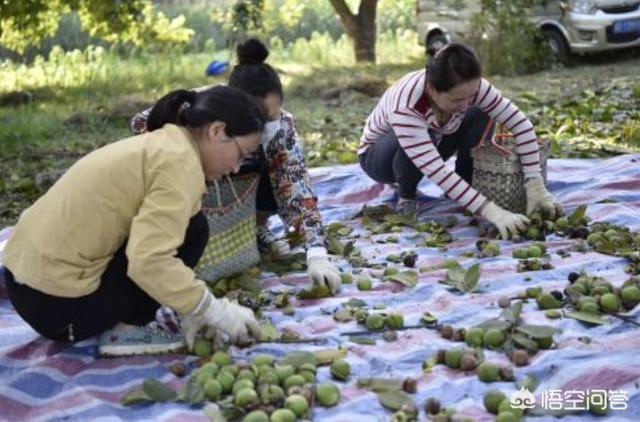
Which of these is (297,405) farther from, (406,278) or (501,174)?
(501,174)

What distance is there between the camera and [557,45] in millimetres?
10312

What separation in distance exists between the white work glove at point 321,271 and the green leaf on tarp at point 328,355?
0.53 meters

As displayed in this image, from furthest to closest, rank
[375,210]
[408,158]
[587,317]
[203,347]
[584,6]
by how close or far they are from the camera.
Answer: [584,6]
[375,210]
[408,158]
[587,317]
[203,347]

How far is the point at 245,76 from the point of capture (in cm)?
299

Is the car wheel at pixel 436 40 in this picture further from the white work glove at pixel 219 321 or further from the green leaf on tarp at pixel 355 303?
the white work glove at pixel 219 321

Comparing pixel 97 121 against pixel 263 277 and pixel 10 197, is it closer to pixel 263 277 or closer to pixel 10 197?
pixel 10 197

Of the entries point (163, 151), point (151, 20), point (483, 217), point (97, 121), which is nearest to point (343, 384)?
point (163, 151)

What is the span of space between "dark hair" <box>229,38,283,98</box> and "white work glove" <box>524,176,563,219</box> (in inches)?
52.3

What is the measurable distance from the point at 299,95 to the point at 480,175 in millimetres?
5767

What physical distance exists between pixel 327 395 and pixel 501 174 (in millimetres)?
1855

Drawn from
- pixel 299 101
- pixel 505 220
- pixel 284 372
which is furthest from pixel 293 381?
pixel 299 101

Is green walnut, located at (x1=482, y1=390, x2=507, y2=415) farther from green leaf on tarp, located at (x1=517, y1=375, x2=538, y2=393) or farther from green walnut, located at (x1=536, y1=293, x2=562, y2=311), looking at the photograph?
green walnut, located at (x1=536, y1=293, x2=562, y2=311)

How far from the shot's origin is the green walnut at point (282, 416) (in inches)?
83.6

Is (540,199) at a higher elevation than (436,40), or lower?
lower
